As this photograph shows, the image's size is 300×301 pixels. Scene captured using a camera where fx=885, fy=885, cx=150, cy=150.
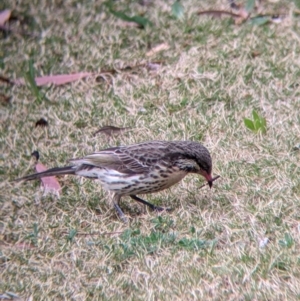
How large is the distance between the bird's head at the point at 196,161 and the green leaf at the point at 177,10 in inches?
136

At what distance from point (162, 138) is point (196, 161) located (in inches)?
45.8

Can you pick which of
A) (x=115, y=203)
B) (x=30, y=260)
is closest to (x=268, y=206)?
(x=115, y=203)

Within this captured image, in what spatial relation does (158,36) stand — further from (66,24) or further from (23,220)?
(23,220)

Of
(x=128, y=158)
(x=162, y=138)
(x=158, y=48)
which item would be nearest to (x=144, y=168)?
(x=128, y=158)

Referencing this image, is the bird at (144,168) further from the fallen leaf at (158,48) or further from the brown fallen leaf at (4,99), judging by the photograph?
the fallen leaf at (158,48)

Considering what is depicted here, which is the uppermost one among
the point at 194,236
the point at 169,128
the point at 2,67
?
the point at 194,236

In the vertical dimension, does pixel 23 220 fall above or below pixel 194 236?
below

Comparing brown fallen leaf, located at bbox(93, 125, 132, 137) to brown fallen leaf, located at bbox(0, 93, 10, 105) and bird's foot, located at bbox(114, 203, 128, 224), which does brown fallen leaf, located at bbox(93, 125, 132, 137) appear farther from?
bird's foot, located at bbox(114, 203, 128, 224)

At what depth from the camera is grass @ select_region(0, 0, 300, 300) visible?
5.84m

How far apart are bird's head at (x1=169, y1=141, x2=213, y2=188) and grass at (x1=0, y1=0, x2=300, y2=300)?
0.70 ft

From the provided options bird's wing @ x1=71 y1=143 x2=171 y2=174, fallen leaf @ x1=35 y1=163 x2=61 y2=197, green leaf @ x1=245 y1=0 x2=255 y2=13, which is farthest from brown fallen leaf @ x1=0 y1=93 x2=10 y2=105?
green leaf @ x1=245 y1=0 x2=255 y2=13

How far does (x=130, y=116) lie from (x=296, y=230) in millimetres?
2759

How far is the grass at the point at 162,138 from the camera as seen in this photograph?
5844 mm

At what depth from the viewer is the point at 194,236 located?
630 centimetres
